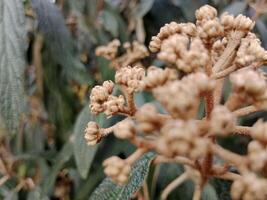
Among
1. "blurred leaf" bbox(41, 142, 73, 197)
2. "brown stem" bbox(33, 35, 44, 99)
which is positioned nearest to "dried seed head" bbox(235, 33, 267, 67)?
"blurred leaf" bbox(41, 142, 73, 197)

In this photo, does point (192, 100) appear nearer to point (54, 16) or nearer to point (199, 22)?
point (199, 22)

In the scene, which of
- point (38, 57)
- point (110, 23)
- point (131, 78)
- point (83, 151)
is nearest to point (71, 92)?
point (38, 57)

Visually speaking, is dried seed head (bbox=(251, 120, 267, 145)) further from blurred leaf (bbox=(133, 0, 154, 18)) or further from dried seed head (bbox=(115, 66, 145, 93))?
blurred leaf (bbox=(133, 0, 154, 18))

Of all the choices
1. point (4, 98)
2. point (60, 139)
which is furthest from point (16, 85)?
point (60, 139)

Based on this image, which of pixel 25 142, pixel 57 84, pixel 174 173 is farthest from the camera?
pixel 25 142

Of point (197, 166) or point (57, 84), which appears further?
point (57, 84)

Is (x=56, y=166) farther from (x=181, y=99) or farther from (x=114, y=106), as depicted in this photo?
(x=181, y=99)

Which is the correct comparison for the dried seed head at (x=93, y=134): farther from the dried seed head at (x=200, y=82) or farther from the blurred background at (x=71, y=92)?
the blurred background at (x=71, y=92)
